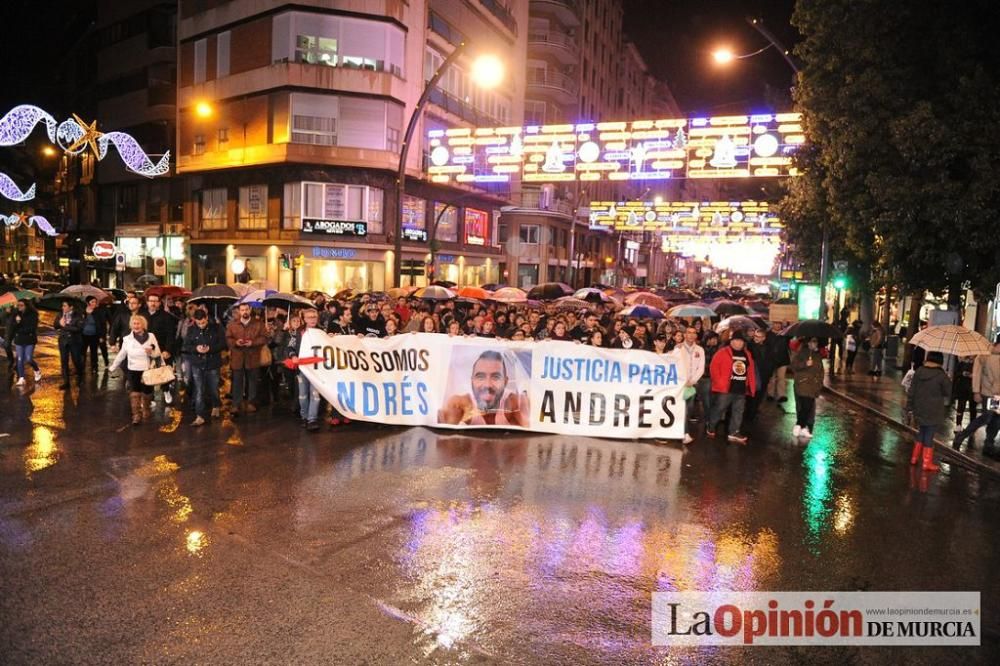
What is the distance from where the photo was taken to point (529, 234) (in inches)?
2295

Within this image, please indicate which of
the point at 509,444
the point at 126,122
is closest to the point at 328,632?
the point at 509,444

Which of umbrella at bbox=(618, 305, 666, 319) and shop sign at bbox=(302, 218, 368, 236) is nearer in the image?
umbrella at bbox=(618, 305, 666, 319)

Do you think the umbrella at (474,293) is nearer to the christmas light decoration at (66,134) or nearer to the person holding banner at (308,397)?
the christmas light decoration at (66,134)

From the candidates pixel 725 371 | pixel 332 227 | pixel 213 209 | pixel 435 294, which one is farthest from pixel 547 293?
pixel 213 209

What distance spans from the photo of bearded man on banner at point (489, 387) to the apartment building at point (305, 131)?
70.9 ft

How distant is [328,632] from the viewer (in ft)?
15.7

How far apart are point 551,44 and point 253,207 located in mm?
30602

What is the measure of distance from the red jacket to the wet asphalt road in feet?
3.24

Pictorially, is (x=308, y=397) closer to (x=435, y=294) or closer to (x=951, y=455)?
(x=435, y=294)

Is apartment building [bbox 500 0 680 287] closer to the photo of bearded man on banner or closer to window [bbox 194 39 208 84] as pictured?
window [bbox 194 39 208 84]

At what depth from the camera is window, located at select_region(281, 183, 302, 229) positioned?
34.4 metres

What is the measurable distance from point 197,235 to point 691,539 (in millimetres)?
37418

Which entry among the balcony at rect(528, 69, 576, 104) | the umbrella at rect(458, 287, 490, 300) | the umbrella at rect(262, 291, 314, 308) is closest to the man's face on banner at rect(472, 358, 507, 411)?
the umbrella at rect(262, 291, 314, 308)

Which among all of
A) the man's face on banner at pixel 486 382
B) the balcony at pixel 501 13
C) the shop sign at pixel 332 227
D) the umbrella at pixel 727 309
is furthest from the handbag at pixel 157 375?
the balcony at pixel 501 13
